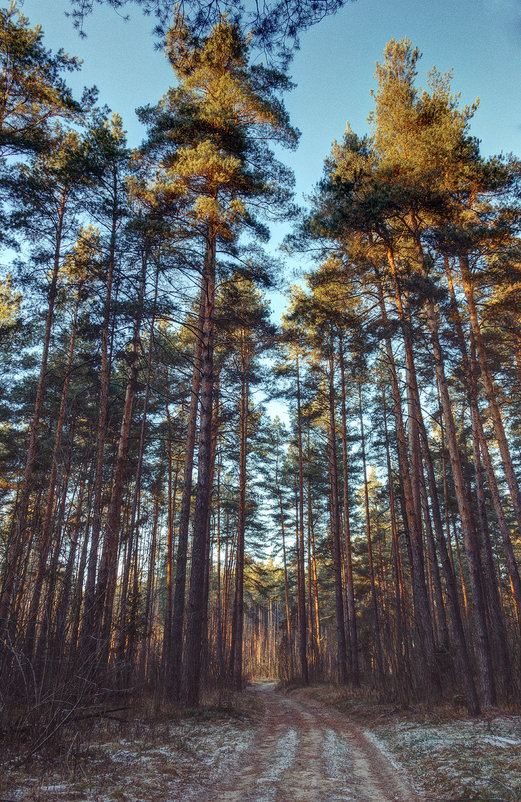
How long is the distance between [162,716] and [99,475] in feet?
16.6

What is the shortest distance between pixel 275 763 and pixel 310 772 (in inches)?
27.7

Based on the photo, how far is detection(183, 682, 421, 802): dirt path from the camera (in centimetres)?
442

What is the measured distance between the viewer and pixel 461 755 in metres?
5.52

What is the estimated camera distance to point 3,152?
397 inches

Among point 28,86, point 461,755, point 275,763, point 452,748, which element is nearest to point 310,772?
point 275,763

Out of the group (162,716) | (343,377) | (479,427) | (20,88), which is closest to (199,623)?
(162,716)

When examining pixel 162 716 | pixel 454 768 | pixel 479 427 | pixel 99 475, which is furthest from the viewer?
pixel 479 427

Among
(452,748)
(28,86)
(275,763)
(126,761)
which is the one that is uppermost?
(28,86)

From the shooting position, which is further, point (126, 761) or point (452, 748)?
point (452, 748)

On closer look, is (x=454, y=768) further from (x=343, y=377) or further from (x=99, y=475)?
(x=343, y=377)

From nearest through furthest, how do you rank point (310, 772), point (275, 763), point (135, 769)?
point (135, 769) < point (310, 772) < point (275, 763)

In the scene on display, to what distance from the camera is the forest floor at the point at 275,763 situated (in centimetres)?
415

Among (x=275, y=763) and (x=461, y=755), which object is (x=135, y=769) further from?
(x=461, y=755)

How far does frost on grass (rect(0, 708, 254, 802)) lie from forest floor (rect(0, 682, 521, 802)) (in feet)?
0.04
